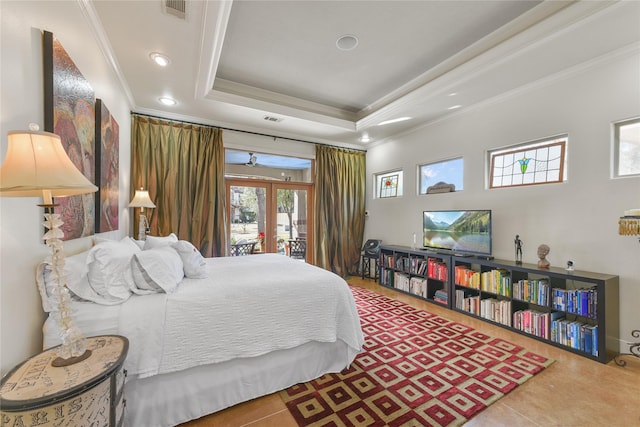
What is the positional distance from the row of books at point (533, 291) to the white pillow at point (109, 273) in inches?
145

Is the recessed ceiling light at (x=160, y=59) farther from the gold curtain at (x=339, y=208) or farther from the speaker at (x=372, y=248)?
the speaker at (x=372, y=248)

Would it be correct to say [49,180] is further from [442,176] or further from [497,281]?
[442,176]

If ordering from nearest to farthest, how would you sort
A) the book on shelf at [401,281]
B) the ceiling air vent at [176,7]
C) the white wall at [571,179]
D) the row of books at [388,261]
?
the ceiling air vent at [176,7], the white wall at [571,179], the book on shelf at [401,281], the row of books at [388,261]

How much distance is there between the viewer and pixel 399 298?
13.6 feet

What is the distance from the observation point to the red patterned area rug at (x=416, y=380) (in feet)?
5.67

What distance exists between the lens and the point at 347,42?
285cm

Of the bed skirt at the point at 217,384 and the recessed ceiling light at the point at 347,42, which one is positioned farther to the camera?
the recessed ceiling light at the point at 347,42

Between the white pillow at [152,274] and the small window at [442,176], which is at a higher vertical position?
the small window at [442,176]

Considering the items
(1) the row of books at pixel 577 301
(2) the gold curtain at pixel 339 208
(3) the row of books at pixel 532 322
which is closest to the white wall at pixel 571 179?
(1) the row of books at pixel 577 301

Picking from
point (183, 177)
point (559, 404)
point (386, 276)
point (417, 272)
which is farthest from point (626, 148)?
point (183, 177)

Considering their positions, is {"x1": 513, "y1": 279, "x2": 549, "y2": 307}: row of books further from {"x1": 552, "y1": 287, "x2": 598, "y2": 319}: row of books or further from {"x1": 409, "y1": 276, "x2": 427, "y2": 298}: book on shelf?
{"x1": 409, "y1": 276, "x2": 427, "y2": 298}: book on shelf

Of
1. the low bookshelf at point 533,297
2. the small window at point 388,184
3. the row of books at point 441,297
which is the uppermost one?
the small window at point 388,184

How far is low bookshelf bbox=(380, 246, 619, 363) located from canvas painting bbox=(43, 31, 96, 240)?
3.93 metres

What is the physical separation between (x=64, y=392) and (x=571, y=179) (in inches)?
166
